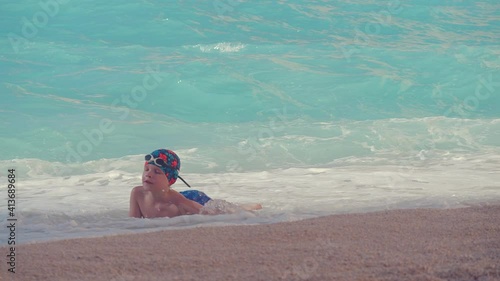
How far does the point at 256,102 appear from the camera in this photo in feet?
45.4

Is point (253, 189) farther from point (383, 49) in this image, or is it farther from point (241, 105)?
point (383, 49)

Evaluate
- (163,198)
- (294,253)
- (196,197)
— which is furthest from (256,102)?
(294,253)

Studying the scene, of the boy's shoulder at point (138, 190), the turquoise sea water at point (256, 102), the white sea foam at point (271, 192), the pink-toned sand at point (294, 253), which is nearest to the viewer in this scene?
the pink-toned sand at point (294, 253)

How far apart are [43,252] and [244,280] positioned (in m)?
1.24

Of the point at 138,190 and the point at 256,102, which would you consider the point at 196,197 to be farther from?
the point at 256,102

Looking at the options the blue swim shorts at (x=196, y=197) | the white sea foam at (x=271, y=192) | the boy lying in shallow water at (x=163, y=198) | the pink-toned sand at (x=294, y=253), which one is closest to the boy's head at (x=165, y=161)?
the boy lying in shallow water at (x=163, y=198)

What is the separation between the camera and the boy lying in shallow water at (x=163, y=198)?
216 inches

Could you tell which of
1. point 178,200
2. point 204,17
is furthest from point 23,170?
point 204,17

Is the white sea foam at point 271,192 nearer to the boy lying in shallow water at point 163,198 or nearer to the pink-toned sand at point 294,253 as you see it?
the boy lying in shallow water at point 163,198

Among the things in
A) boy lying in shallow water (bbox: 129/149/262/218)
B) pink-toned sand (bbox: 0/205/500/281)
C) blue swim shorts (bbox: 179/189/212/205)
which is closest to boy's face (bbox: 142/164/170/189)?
boy lying in shallow water (bbox: 129/149/262/218)

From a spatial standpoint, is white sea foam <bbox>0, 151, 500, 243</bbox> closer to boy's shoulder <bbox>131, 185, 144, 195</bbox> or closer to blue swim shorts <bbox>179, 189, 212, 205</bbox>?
boy's shoulder <bbox>131, 185, 144, 195</bbox>

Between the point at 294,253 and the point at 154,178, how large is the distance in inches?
71.0

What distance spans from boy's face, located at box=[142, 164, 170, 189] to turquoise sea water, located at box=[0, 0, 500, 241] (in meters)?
0.31

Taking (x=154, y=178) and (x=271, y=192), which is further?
(x=271, y=192)
